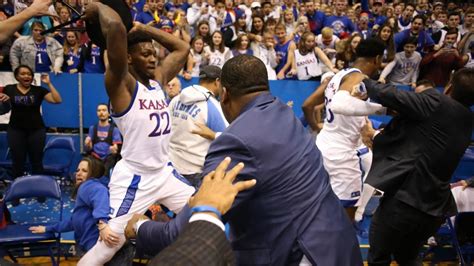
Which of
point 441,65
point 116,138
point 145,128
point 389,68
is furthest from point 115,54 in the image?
point 441,65

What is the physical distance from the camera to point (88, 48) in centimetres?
873

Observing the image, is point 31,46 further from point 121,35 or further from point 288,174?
point 288,174

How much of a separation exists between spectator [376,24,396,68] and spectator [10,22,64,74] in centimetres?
488

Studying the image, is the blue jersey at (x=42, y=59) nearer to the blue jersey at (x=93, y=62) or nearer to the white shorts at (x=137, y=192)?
the blue jersey at (x=93, y=62)

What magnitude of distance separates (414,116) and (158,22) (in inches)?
276

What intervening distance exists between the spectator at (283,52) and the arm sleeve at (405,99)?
5472 millimetres

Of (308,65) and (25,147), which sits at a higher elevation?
(308,65)

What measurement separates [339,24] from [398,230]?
24.7 feet

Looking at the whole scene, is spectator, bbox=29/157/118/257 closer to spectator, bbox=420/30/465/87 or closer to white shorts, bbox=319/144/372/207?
white shorts, bbox=319/144/372/207

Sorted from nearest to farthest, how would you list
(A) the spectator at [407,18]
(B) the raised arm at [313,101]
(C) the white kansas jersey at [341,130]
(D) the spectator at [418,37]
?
(C) the white kansas jersey at [341,130] < (B) the raised arm at [313,101] < (D) the spectator at [418,37] < (A) the spectator at [407,18]

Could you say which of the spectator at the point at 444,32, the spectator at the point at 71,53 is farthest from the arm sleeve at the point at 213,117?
the spectator at the point at 444,32

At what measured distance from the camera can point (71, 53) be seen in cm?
876

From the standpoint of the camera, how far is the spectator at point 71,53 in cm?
870

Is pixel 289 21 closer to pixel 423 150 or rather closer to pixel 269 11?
pixel 269 11
